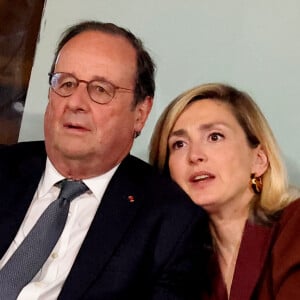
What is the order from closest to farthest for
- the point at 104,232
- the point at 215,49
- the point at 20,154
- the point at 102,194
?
the point at 104,232 → the point at 102,194 → the point at 20,154 → the point at 215,49

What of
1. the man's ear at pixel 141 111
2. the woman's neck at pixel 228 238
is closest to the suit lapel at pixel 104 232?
the man's ear at pixel 141 111

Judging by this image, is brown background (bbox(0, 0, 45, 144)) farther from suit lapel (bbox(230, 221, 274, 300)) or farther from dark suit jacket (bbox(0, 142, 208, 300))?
suit lapel (bbox(230, 221, 274, 300))

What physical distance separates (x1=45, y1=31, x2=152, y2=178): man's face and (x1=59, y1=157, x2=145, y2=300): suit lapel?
0.08m

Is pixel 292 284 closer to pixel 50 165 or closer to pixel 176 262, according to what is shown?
pixel 176 262

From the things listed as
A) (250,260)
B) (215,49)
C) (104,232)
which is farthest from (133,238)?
(215,49)

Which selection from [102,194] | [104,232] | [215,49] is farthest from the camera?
[215,49]

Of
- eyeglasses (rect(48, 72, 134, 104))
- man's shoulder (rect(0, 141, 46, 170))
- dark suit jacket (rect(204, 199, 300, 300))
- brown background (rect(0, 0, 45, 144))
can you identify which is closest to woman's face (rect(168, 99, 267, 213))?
dark suit jacket (rect(204, 199, 300, 300))

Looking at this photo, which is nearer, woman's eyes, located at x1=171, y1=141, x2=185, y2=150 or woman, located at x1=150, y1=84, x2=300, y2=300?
woman, located at x1=150, y1=84, x2=300, y2=300

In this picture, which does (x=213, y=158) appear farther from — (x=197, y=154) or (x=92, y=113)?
(x=92, y=113)

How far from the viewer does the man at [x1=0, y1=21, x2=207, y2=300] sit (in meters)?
1.38

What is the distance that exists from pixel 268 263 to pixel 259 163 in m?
0.28

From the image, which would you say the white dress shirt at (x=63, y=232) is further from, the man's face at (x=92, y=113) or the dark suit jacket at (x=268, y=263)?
the dark suit jacket at (x=268, y=263)

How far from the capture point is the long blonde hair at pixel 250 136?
159 cm

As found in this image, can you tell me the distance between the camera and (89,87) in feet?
4.88
